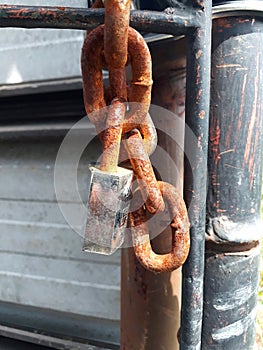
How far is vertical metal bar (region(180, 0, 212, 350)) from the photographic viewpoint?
0.59 metres

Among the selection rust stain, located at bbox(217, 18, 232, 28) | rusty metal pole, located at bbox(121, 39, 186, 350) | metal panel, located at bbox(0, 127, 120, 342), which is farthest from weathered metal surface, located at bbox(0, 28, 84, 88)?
rust stain, located at bbox(217, 18, 232, 28)

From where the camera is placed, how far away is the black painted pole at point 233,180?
0.68 meters

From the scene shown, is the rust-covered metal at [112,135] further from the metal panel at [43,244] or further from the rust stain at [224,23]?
the metal panel at [43,244]

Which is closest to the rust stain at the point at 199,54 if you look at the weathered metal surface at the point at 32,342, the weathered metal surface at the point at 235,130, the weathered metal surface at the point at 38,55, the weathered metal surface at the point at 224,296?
the weathered metal surface at the point at 235,130

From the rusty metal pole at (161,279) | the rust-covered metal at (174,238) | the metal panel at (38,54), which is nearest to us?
the rust-covered metal at (174,238)

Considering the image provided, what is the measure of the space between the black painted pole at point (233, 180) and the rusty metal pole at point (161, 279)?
20 centimetres

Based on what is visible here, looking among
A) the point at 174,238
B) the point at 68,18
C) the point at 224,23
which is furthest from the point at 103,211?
the point at 224,23

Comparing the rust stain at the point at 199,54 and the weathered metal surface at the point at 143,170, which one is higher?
the rust stain at the point at 199,54

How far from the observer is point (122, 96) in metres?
0.51

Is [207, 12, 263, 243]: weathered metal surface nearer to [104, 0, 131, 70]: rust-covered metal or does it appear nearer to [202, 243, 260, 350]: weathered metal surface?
[202, 243, 260, 350]: weathered metal surface

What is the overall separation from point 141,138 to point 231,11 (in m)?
0.31

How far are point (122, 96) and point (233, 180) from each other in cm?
31

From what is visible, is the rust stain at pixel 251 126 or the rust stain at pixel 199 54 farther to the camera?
the rust stain at pixel 251 126

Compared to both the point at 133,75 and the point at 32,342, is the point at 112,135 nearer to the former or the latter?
the point at 133,75
